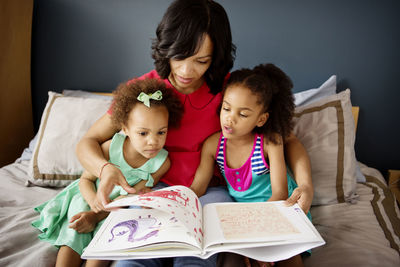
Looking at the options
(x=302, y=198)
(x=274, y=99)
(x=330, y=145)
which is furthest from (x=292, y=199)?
(x=330, y=145)

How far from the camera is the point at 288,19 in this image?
5.54 feet

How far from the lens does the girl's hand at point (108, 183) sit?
0.87 m

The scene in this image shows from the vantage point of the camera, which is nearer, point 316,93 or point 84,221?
point 84,221

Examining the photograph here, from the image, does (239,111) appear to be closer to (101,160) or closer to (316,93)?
(101,160)

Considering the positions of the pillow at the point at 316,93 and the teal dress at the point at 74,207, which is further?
the pillow at the point at 316,93

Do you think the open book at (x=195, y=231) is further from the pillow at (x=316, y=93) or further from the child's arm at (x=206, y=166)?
the pillow at (x=316, y=93)

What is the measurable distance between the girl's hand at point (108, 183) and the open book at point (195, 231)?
7cm

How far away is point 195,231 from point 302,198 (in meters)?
0.40

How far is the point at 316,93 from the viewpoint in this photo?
161cm

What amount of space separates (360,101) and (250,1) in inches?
36.2

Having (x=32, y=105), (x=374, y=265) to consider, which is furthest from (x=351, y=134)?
(x=32, y=105)

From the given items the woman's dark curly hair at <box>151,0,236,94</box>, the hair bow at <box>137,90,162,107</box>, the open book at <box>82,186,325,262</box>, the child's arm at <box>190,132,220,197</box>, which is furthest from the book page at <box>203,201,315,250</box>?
the woman's dark curly hair at <box>151,0,236,94</box>

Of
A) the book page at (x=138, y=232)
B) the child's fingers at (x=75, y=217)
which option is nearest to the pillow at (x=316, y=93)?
the book page at (x=138, y=232)

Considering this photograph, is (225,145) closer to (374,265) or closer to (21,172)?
(374,265)
